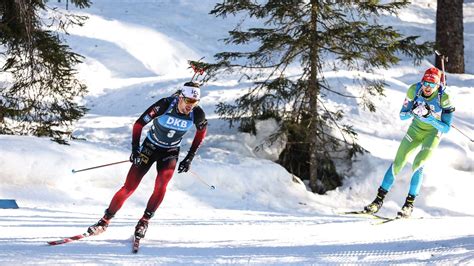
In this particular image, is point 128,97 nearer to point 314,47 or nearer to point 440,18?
point 314,47

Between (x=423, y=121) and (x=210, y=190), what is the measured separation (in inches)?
154

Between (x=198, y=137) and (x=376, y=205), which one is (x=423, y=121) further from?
(x=198, y=137)

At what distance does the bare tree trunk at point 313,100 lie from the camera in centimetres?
1207

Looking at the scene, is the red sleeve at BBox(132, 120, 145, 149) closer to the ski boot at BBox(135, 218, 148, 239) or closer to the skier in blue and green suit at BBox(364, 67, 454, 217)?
the ski boot at BBox(135, 218, 148, 239)

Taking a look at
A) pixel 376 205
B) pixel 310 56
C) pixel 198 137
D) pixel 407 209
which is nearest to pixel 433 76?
pixel 407 209

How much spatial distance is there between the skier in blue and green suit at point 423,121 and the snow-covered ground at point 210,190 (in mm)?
667

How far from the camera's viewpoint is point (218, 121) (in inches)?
575

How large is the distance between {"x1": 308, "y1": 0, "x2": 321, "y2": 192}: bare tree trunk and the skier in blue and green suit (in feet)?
8.54

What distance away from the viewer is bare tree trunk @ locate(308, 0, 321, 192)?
1207cm

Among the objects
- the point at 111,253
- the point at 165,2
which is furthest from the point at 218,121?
the point at 165,2

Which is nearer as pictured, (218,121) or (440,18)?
(218,121)

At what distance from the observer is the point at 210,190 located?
11.7m

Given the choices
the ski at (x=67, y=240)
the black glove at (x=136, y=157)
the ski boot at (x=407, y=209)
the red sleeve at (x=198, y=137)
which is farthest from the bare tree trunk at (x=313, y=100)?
the ski at (x=67, y=240)

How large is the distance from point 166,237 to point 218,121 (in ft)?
22.9
